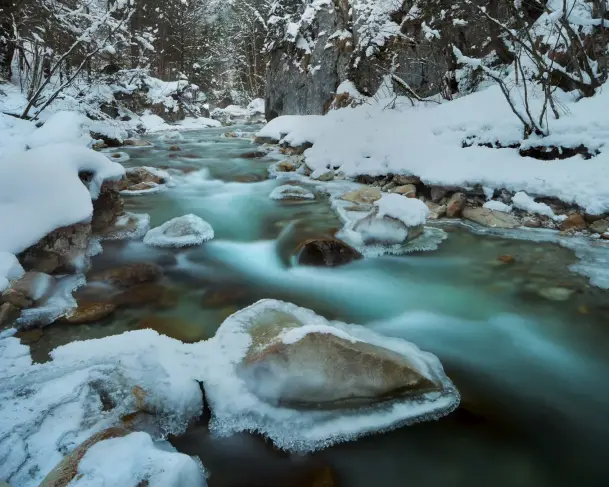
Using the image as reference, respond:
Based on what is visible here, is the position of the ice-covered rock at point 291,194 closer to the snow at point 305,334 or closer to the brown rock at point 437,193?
the brown rock at point 437,193

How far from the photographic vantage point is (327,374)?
1820 mm

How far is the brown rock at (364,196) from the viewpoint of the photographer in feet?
19.3

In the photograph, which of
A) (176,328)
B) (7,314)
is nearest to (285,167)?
(176,328)

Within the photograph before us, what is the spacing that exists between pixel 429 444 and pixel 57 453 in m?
1.59

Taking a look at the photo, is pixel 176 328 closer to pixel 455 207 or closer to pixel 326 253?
pixel 326 253

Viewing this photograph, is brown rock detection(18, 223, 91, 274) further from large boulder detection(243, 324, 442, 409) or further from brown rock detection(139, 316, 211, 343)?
large boulder detection(243, 324, 442, 409)

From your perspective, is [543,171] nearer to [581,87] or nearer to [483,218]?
[483,218]

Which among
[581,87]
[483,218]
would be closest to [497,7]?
[581,87]

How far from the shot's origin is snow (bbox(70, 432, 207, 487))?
1188 millimetres

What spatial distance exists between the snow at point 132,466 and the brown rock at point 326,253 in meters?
2.53

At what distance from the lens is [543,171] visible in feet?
15.8

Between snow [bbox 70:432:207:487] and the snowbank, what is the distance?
483 cm

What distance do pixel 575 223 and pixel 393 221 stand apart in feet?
7.09

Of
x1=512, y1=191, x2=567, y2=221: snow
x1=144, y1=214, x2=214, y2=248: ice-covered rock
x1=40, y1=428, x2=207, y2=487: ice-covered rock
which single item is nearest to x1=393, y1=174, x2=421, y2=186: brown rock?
x1=512, y1=191, x2=567, y2=221: snow
